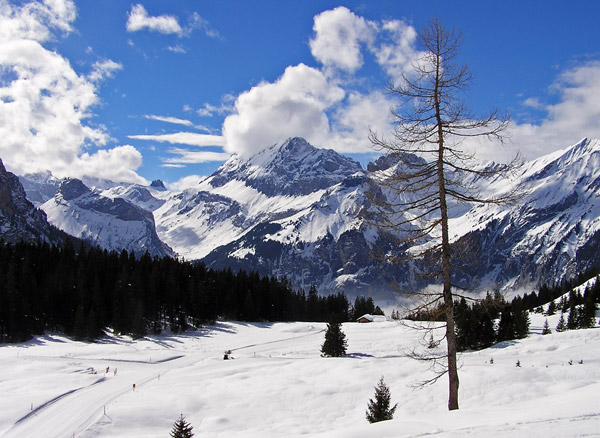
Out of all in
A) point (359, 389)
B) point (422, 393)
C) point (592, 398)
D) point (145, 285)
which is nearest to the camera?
point (592, 398)

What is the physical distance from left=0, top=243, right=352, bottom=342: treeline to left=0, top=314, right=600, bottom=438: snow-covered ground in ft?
36.0

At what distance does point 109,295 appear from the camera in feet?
247

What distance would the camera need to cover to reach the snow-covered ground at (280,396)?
38.0 ft

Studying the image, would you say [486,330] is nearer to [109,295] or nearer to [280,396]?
[280,396]

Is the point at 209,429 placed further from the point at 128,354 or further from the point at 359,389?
the point at 128,354

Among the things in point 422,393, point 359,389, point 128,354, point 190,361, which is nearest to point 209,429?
point 359,389

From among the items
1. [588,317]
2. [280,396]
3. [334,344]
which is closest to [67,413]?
[280,396]

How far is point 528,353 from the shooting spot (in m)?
52.2

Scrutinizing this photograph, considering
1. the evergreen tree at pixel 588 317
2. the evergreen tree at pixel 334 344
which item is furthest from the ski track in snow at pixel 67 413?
the evergreen tree at pixel 588 317

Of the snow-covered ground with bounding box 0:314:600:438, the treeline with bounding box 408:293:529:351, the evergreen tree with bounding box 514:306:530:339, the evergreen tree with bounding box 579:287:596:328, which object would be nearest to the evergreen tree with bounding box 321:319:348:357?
the snow-covered ground with bounding box 0:314:600:438

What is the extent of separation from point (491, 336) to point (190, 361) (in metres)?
43.0

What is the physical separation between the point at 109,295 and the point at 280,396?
178 ft

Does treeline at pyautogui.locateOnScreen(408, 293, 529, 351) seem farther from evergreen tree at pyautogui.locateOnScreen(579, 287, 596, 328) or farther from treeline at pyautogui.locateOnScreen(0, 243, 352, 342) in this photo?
treeline at pyautogui.locateOnScreen(0, 243, 352, 342)

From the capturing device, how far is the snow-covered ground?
1159 cm
